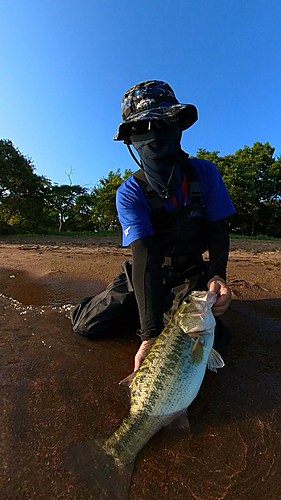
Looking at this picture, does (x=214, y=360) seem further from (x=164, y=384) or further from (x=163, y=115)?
(x=163, y=115)

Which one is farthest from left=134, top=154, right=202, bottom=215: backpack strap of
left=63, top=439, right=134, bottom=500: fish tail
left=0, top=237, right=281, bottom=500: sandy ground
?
left=63, top=439, right=134, bottom=500: fish tail

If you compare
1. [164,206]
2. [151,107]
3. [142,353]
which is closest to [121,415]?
[142,353]

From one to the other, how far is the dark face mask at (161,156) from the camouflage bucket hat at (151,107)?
0.09 metres

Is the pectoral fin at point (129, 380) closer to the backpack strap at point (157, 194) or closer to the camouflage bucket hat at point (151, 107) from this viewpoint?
the backpack strap at point (157, 194)

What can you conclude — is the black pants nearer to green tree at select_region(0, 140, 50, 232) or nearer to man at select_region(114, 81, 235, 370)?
man at select_region(114, 81, 235, 370)

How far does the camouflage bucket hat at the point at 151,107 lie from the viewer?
2348mm

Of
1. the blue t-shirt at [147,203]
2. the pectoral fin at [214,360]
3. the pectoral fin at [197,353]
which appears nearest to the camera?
the pectoral fin at [197,353]

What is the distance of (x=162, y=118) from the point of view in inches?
91.4

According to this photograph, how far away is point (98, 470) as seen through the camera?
1.40m

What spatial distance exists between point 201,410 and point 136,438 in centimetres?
50

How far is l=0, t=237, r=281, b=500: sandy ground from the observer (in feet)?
4.47

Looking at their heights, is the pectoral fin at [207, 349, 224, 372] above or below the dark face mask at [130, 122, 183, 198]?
below

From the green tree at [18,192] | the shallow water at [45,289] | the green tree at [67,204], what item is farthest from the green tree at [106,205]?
the shallow water at [45,289]

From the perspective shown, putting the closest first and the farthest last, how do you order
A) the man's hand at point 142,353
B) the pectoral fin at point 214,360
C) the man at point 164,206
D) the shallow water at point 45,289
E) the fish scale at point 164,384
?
the fish scale at point 164,384, the pectoral fin at point 214,360, the man's hand at point 142,353, the man at point 164,206, the shallow water at point 45,289
